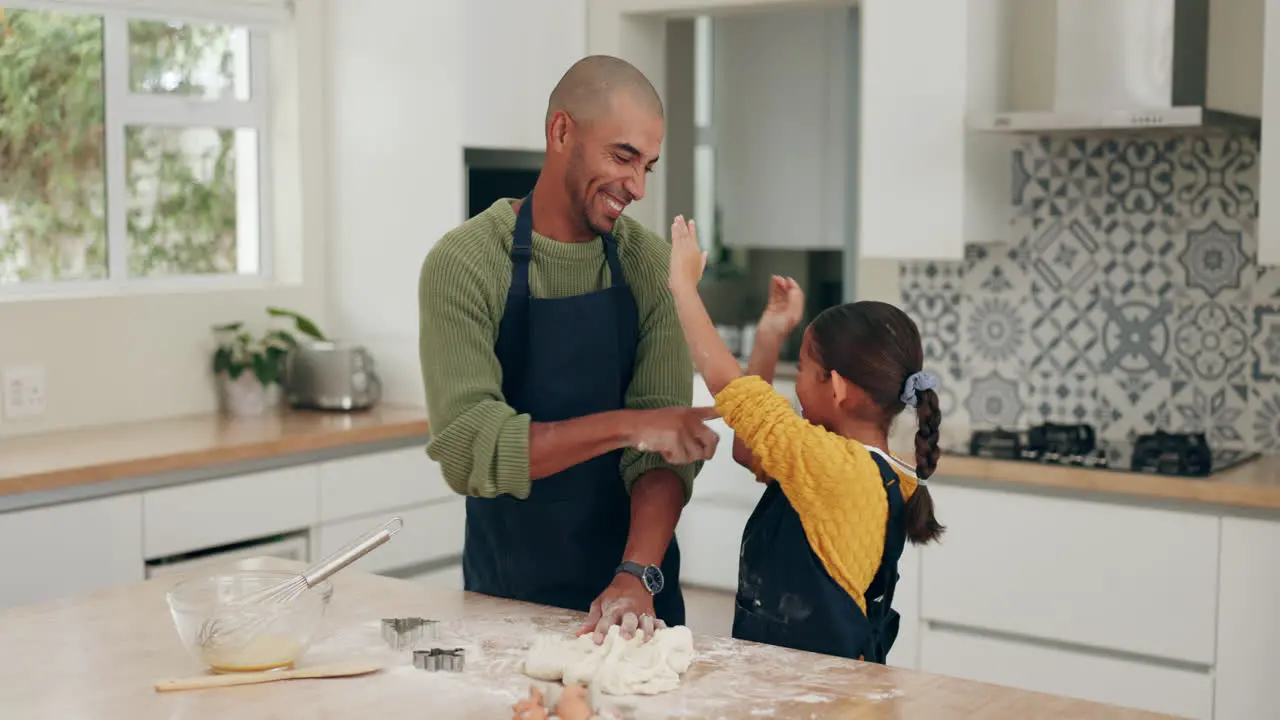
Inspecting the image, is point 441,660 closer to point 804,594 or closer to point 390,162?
point 804,594

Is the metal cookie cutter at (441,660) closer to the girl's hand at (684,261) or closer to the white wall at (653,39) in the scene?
the girl's hand at (684,261)

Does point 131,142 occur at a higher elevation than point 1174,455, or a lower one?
higher

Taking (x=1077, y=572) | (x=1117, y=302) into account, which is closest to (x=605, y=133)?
(x=1077, y=572)

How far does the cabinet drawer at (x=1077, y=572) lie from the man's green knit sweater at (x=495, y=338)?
1.36 meters

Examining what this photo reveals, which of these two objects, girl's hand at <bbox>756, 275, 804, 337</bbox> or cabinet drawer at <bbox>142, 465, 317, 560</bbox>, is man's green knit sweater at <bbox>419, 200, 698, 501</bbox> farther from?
cabinet drawer at <bbox>142, 465, 317, 560</bbox>

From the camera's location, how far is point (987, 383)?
4.17 m

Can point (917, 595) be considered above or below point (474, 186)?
below

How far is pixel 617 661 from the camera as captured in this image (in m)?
1.81

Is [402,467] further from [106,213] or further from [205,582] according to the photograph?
[205,582]

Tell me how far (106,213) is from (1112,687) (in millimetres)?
2877

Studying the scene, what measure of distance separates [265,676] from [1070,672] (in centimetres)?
223

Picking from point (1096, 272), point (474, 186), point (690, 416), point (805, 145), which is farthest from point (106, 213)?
point (805, 145)

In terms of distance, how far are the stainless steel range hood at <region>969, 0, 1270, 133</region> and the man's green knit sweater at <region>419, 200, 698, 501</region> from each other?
149 centimetres

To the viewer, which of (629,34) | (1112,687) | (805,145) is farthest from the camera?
(805,145)
